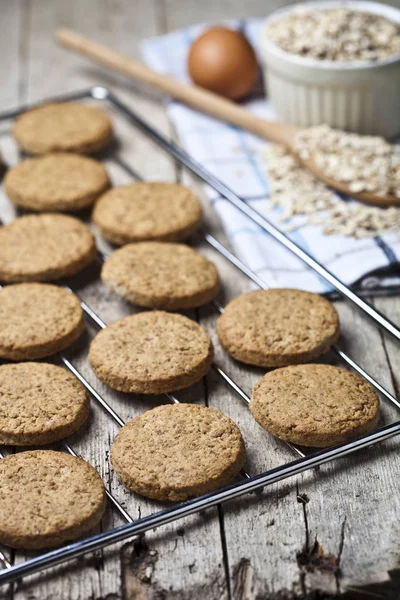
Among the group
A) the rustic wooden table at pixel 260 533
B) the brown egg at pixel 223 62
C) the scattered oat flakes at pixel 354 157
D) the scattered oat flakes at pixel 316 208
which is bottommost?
the rustic wooden table at pixel 260 533

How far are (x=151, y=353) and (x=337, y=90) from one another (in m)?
0.87

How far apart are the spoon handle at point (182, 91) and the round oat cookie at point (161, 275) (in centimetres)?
50

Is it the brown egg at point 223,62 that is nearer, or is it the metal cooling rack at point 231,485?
the metal cooling rack at point 231,485

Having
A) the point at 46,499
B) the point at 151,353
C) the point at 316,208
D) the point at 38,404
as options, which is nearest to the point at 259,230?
the point at 316,208

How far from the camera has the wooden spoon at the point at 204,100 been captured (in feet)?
5.69

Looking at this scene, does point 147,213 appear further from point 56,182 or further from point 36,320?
point 36,320

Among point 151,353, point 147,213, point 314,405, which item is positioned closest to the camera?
point 314,405

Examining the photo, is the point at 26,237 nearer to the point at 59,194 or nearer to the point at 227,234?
the point at 59,194

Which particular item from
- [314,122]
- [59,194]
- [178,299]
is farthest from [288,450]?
[314,122]

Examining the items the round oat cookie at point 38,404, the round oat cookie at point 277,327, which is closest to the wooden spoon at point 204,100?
the round oat cookie at point 277,327

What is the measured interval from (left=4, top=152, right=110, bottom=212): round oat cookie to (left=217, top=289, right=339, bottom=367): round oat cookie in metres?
0.49

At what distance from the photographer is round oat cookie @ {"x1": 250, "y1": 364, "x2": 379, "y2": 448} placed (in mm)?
1151

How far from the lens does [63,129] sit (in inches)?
76.6

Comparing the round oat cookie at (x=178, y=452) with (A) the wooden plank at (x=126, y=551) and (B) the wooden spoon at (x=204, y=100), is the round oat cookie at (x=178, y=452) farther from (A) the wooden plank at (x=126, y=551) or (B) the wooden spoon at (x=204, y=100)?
(B) the wooden spoon at (x=204, y=100)
